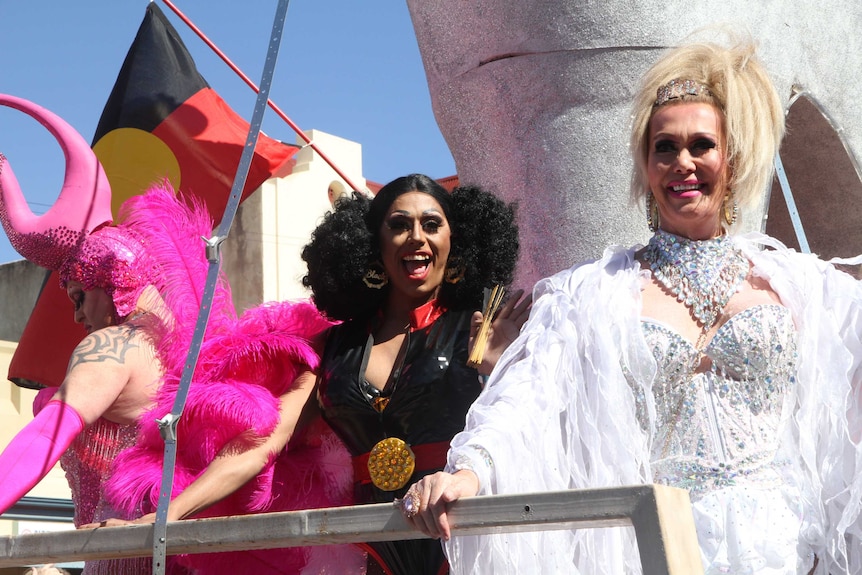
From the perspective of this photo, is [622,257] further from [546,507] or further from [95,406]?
[95,406]

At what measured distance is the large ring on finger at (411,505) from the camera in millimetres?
1840

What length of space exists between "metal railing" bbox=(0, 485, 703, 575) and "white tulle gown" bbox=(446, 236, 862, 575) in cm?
36

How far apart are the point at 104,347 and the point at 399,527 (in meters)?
1.55

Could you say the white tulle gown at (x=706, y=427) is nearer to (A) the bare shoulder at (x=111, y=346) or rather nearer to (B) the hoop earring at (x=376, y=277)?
(B) the hoop earring at (x=376, y=277)

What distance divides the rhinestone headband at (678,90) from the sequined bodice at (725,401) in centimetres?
47

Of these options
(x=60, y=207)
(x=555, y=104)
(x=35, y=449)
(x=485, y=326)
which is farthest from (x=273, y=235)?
(x=485, y=326)

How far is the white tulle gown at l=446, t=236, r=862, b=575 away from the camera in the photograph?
86.6 inches

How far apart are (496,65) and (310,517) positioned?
2111 mm

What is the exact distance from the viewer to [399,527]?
6.10 ft

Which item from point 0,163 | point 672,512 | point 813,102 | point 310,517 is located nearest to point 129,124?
point 0,163

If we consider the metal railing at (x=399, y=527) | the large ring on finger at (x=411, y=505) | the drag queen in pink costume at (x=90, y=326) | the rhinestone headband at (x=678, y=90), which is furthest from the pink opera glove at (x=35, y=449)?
the rhinestone headband at (x=678, y=90)

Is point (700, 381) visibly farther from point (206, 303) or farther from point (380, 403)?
point (206, 303)

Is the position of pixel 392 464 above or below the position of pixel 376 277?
below

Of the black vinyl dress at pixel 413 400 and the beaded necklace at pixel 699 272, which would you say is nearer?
the beaded necklace at pixel 699 272
